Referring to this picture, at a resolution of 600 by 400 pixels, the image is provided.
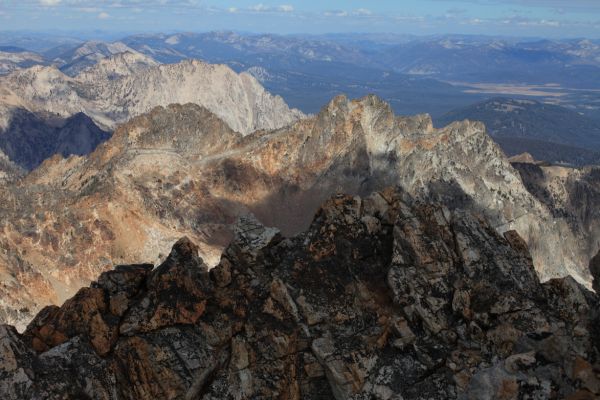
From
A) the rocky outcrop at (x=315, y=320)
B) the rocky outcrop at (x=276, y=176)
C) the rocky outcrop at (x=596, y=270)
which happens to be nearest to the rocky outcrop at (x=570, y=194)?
the rocky outcrop at (x=276, y=176)

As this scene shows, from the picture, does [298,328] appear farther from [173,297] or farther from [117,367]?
[117,367]

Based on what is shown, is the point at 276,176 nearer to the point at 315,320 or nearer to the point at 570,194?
the point at 570,194

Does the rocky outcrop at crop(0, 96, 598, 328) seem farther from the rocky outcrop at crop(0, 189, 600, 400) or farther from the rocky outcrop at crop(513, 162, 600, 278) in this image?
the rocky outcrop at crop(0, 189, 600, 400)

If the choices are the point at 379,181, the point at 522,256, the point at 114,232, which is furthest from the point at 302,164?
the point at 522,256

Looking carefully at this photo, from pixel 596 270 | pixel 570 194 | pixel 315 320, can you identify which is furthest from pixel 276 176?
pixel 596 270

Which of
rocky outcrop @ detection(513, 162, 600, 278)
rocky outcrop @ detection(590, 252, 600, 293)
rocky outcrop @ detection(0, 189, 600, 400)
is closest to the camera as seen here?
rocky outcrop @ detection(590, 252, 600, 293)

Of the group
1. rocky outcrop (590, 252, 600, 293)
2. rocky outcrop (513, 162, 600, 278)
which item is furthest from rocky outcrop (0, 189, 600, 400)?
rocky outcrop (513, 162, 600, 278)
